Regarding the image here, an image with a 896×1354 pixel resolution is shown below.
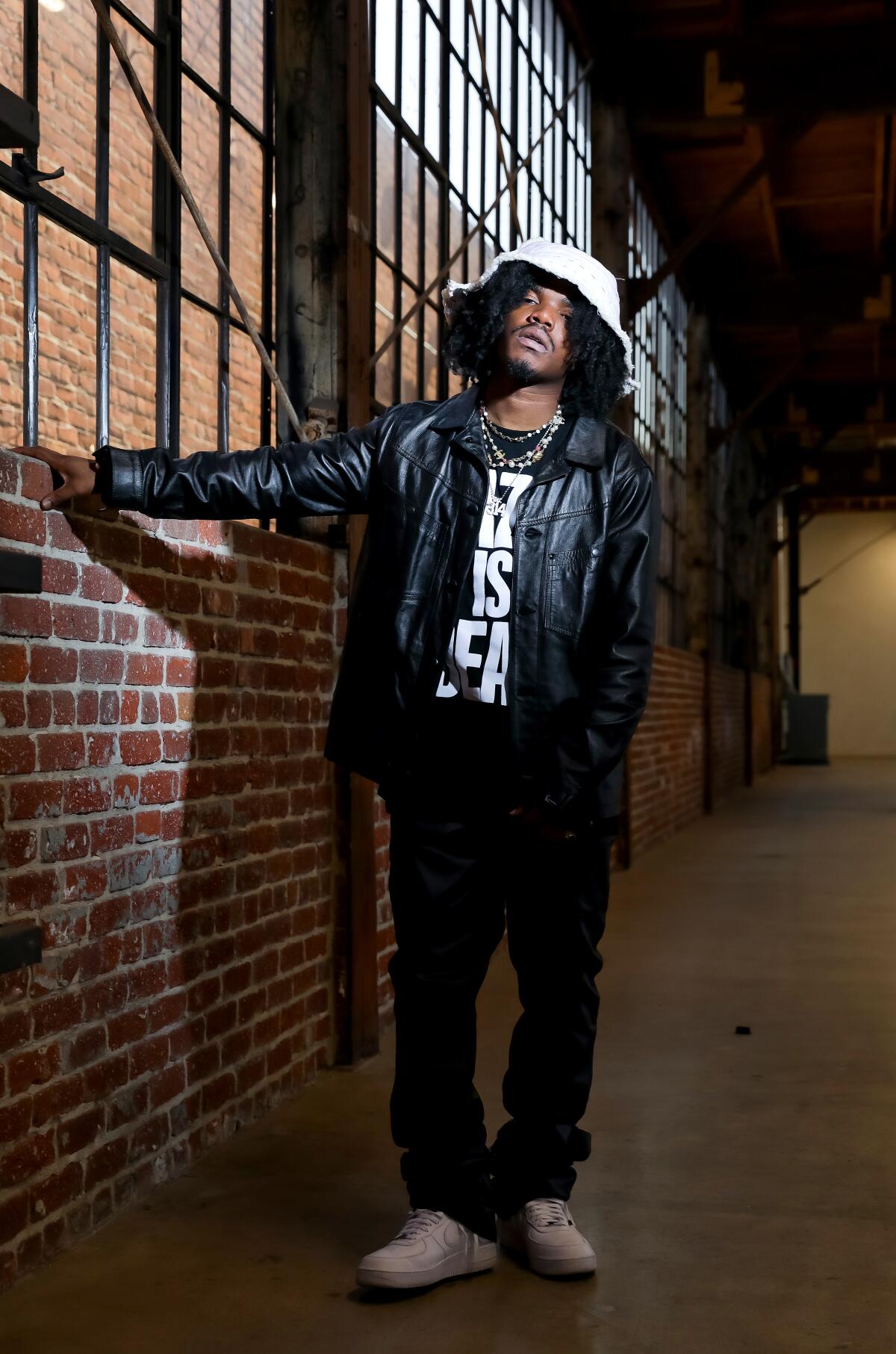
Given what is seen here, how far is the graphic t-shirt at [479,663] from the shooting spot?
93.6 inches

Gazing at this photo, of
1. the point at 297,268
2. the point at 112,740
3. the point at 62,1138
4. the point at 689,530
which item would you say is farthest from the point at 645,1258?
the point at 689,530

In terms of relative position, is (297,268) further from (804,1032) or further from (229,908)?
(804,1032)

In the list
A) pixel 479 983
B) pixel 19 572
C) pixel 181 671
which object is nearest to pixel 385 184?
pixel 181 671

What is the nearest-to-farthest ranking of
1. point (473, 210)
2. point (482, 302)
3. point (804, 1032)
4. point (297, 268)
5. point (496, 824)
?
1. point (496, 824)
2. point (482, 302)
3. point (297, 268)
4. point (804, 1032)
5. point (473, 210)

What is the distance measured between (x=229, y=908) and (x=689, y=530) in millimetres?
10159

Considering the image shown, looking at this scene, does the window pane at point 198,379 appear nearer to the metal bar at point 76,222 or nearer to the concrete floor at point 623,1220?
the metal bar at point 76,222

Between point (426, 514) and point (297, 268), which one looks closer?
point (426, 514)

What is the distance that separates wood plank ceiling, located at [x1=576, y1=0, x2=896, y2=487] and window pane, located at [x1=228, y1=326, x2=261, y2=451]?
5001mm

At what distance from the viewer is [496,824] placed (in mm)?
2432

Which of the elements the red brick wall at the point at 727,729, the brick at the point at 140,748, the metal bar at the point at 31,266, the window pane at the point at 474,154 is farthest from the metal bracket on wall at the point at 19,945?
the red brick wall at the point at 727,729

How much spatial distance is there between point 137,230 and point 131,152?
168 mm

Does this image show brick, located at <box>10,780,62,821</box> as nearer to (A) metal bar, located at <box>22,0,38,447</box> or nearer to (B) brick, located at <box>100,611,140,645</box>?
(B) brick, located at <box>100,611,140,645</box>

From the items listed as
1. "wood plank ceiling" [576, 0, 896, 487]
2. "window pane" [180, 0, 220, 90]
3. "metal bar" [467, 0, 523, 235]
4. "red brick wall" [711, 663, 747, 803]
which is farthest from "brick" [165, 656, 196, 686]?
"red brick wall" [711, 663, 747, 803]

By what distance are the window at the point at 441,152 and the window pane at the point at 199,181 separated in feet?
3.32
